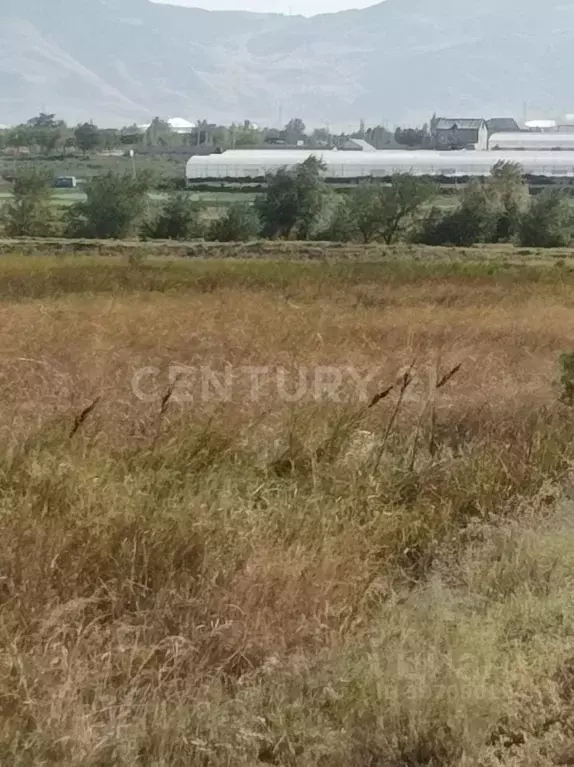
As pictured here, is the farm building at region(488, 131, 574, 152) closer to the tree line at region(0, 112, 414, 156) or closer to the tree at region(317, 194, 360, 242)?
the tree line at region(0, 112, 414, 156)

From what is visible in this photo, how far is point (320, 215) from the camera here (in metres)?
39.7

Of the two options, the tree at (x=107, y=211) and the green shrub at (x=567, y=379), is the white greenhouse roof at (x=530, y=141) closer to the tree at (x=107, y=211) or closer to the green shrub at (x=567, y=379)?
the tree at (x=107, y=211)

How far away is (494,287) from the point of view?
45.9 ft

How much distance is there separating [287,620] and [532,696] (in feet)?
2.27

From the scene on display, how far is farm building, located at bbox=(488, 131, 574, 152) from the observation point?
75188 millimetres

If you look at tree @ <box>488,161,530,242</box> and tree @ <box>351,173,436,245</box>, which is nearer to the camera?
tree @ <box>351,173,436,245</box>

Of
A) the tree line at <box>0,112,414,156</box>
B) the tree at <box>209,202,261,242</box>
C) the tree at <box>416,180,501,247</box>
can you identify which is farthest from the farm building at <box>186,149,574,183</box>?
the tree at <box>209,202,261,242</box>

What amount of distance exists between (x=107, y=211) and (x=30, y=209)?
4.27m

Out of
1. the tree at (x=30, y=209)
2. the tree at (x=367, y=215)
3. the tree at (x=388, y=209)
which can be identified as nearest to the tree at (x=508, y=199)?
the tree at (x=388, y=209)

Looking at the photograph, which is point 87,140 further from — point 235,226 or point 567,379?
point 567,379

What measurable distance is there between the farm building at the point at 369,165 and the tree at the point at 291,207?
1495cm

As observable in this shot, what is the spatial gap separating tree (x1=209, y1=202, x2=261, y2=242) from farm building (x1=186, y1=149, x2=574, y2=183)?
19.2m

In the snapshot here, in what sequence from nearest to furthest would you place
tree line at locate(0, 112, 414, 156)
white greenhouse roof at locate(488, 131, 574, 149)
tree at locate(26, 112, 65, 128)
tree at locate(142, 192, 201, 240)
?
tree at locate(142, 192, 201, 240) < white greenhouse roof at locate(488, 131, 574, 149) < tree line at locate(0, 112, 414, 156) < tree at locate(26, 112, 65, 128)

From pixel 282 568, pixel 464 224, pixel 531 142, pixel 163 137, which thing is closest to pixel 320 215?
pixel 464 224
